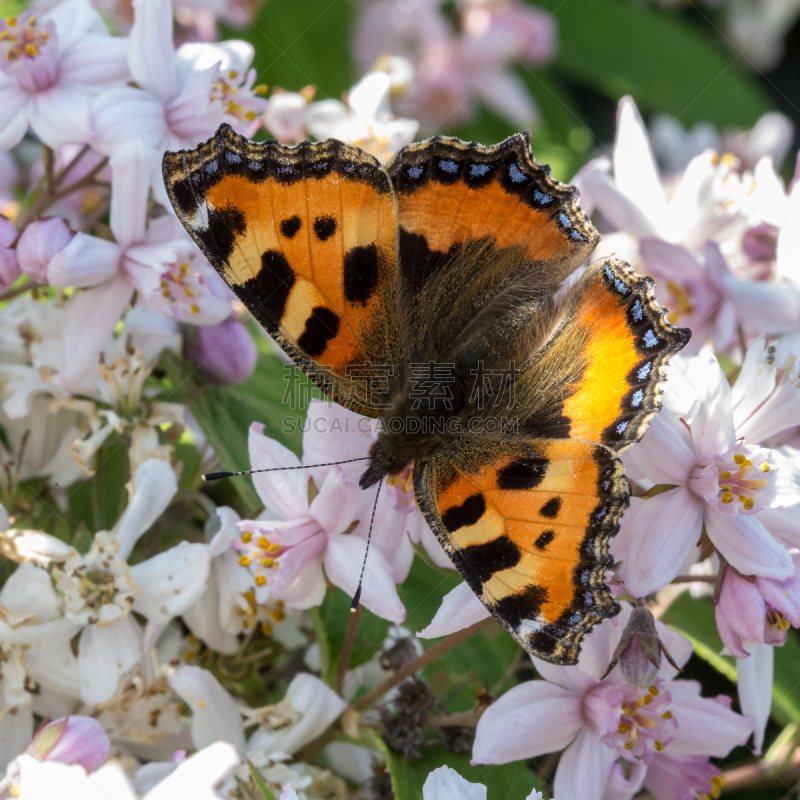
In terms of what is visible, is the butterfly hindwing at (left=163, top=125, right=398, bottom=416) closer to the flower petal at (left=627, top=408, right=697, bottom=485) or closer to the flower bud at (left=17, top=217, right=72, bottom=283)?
the flower bud at (left=17, top=217, right=72, bottom=283)

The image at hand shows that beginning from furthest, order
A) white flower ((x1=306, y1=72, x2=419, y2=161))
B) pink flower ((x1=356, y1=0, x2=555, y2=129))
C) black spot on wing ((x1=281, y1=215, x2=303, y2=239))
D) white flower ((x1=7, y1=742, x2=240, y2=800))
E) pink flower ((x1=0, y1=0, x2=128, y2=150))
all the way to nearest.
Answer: pink flower ((x1=356, y1=0, x2=555, y2=129)), white flower ((x1=306, y1=72, x2=419, y2=161)), pink flower ((x1=0, y1=0, x2=128, y2=150)), black spot on wing ((x1=281, y1=215, x2=303, y2=239)), white flower ((x1=7, y1=742, x2=240, y2=800))

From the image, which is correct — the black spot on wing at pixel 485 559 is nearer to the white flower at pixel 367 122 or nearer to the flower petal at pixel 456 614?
the flower petal at pixel 456 614

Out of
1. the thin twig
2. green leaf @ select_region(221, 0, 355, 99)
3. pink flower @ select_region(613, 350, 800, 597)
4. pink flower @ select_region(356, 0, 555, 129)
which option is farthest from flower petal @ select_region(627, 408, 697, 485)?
pink flower @ select_region(356, 0, 555, 129)

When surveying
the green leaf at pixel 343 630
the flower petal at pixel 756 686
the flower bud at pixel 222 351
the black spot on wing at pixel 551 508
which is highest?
the black spot on wing at pixel 551 508

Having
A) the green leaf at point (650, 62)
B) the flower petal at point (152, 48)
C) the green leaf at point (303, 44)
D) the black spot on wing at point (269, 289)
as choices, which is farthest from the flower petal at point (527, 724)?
the green leaf at point (650, 62)

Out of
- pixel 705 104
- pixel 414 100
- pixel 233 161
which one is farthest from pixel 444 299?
pixel 705 104
